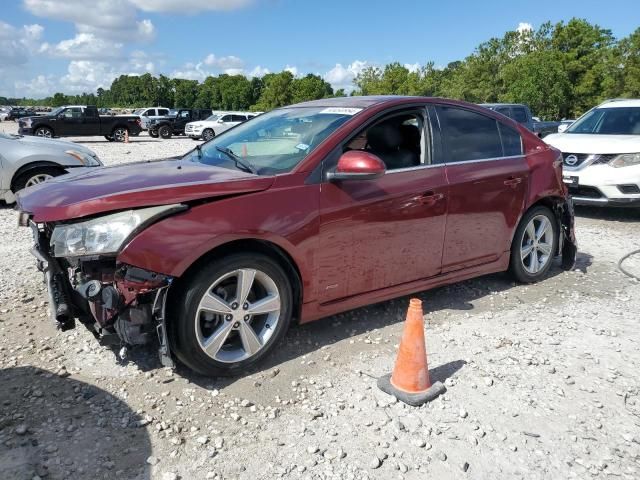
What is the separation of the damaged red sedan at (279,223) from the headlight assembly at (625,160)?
3908 mm

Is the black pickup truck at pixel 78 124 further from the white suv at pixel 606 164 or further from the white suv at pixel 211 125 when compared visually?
the white suv at pixel 606 164

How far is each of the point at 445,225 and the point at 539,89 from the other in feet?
131

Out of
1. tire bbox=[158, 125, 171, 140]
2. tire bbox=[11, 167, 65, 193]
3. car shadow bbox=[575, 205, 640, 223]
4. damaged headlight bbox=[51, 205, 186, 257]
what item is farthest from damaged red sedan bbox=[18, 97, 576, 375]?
tire bbox=[158, 125, 171, 140]

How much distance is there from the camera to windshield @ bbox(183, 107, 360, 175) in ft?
11.9

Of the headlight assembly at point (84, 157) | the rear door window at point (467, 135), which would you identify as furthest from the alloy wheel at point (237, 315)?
the headlight assembly at point (84, 157)

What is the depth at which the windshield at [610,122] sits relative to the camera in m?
8.85

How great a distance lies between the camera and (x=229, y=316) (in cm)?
323

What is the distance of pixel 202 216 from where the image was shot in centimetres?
304

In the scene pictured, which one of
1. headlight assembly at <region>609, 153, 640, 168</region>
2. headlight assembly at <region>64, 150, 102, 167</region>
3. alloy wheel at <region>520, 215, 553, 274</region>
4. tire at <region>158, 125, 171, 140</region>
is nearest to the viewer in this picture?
alloy wheel at <region>520, 215, 553, 274</region>

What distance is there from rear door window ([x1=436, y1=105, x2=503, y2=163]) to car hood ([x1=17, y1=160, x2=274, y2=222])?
1722 millimetres

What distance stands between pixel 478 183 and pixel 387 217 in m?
1.07

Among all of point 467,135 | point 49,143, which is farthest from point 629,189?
point 49,143

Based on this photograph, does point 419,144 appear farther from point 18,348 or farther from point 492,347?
point 18,348

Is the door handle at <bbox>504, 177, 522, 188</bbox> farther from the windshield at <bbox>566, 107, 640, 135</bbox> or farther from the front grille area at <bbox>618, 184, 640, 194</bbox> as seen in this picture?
the windshield at <bbox>566, 107, 640, 135</bbox>
